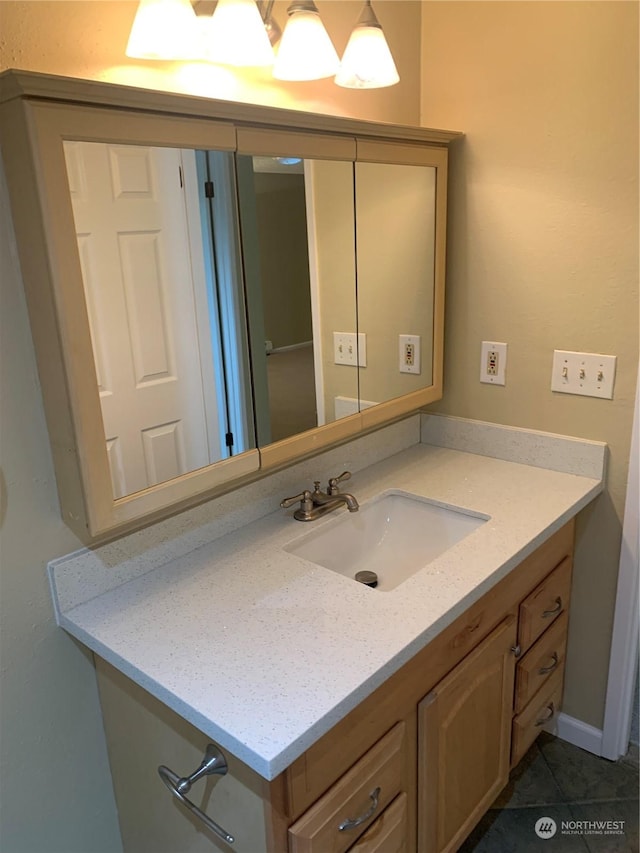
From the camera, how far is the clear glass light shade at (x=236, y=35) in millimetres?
1187

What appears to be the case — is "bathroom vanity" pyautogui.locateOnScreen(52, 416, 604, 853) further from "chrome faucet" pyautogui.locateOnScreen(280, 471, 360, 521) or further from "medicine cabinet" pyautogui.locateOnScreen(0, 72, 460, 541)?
"medicine cabinet" pyautogui.locateOnScreen(0, 72, 460, 541)

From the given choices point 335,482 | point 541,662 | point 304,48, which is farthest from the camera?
point 541,662

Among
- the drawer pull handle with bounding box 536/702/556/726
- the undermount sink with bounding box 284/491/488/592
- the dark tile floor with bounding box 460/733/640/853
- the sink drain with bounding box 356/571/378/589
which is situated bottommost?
the dark tile floor with bounding box 460/733/640/853

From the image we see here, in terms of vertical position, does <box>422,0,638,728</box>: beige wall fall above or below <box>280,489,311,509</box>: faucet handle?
above

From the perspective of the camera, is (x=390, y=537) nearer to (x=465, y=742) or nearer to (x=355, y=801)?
(x=465, y=742)

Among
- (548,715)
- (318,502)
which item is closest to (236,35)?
(318,502)

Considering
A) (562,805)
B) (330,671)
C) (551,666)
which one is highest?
(330,671)

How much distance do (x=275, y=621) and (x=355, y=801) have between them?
32cm

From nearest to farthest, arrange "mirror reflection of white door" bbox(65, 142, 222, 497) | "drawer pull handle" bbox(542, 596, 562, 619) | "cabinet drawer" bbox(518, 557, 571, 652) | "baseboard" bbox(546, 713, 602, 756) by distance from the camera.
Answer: "mirror reflection of white door" bbox(65, 142, 222, 497)
"cabinet drawer" bbox(518, 557, 571, 652)
"drawer pull handle" bbox(542, 596, 562, 619)
"baseboard" bbox(546, 713, 602, 756)

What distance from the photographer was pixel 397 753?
118cm

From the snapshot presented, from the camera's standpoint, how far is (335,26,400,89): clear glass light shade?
56.1 inches

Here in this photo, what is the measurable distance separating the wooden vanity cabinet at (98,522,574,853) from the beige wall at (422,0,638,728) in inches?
9.8

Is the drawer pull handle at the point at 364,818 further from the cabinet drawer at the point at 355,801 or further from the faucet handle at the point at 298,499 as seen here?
the faucet handle at the point at 298,499

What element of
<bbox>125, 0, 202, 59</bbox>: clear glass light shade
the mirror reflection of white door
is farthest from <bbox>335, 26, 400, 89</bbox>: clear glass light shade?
the mirror reflection of white door
